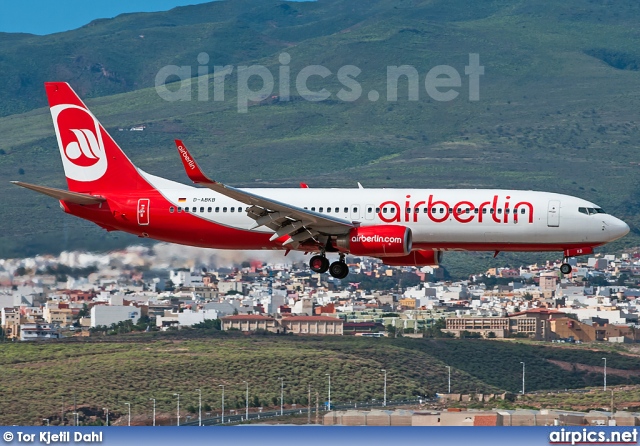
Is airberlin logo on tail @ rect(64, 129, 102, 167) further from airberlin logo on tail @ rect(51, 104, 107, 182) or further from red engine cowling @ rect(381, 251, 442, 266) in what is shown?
red engine cowling @ rect(381, 251, 442, 266)

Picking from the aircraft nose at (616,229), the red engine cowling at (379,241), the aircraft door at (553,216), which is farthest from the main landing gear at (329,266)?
the aircraft nose at (616,229)

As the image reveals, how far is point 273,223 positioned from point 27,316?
52653 millimetres

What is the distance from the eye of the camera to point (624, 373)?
112 metres

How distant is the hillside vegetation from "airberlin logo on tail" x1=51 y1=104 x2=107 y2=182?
21.4 meters

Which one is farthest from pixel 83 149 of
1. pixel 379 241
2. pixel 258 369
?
pixel 258 369

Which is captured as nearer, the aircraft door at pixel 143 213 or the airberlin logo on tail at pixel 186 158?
the airberlin logo on tail at pixel 186 158

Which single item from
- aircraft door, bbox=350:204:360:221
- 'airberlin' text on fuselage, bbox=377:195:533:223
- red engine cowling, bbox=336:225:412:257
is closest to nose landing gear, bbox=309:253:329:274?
red engine cowling, bbox=336:225:412:257

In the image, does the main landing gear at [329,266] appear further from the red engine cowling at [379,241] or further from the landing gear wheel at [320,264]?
the red engine cowling at [379,241]

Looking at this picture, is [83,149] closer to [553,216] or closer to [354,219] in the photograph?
[354,219]

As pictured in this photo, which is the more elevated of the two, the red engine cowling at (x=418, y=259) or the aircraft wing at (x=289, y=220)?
the aircraft wing at (x=289, y=220)

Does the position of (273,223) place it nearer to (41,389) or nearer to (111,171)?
(111,171)

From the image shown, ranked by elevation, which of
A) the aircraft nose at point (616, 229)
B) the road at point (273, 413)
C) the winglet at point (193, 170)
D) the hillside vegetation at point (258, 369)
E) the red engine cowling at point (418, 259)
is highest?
the winglet at point (193, 170)

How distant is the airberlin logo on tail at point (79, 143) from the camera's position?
74.3 metres

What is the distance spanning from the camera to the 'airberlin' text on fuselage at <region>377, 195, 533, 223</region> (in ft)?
224
